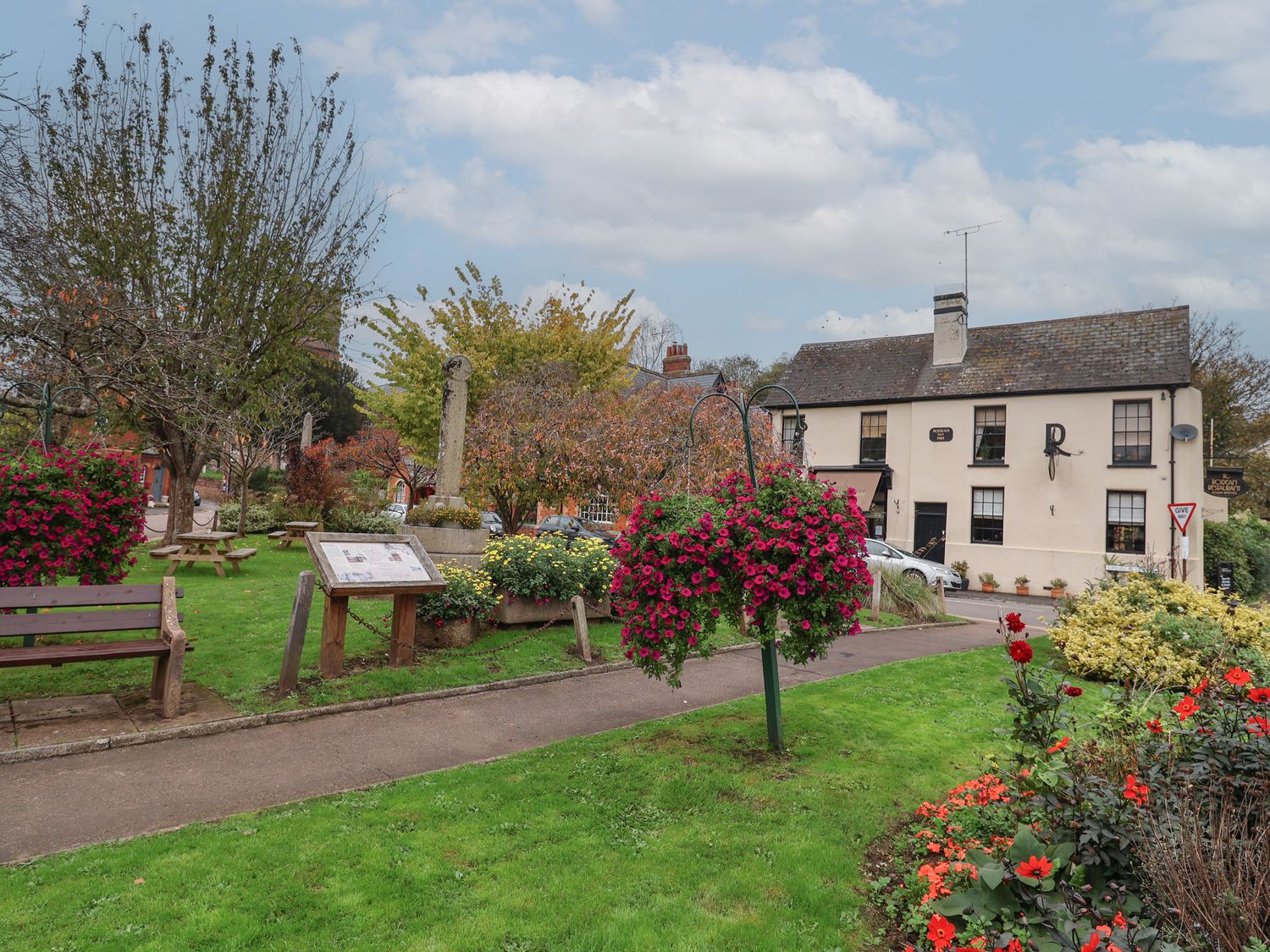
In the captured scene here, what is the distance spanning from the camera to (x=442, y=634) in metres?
9.23

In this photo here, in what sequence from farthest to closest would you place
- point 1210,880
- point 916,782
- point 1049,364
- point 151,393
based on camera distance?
point 1049,364 → point 151,393 → point 916,782 → point 1210,880

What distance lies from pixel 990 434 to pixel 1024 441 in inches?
45.2

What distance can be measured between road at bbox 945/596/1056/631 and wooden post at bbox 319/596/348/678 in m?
14.2

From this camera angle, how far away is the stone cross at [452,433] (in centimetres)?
1115

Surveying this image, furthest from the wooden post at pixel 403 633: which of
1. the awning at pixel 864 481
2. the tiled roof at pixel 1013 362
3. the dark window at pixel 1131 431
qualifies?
the dark window at pixel 1131 431

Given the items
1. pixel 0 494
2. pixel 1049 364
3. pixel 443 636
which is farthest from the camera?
pixel 1049 364

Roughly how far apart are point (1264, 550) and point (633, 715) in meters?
27.2

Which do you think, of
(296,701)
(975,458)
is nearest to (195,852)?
(296,701)

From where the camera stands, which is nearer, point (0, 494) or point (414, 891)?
point (414, 891)

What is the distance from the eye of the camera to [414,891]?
3752mm

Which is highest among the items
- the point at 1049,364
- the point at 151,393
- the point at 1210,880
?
the point at 1049,364

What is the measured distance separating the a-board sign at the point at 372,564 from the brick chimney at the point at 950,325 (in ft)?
77.2

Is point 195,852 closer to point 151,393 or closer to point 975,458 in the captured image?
point 151,393

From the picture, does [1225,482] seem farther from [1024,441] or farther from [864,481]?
[864,481]
